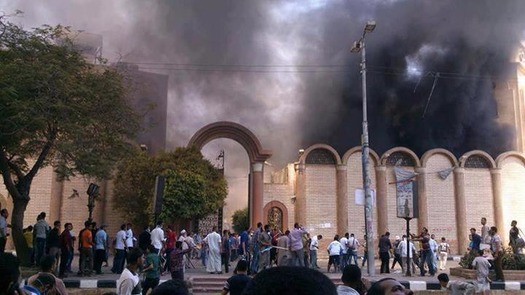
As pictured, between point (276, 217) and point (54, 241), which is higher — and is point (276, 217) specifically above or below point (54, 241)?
above

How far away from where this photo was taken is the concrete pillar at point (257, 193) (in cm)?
2744

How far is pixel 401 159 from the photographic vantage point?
3136cm

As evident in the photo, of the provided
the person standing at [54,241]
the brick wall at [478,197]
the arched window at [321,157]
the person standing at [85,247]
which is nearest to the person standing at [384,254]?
the person standing at [85,247]

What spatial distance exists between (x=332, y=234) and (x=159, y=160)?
10.8m

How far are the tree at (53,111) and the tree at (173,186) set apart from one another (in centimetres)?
845

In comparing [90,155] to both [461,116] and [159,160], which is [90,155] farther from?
[461,116]

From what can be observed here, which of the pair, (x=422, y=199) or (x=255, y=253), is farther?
(x=422, y=199)

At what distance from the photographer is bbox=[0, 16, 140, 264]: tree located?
49.0ft

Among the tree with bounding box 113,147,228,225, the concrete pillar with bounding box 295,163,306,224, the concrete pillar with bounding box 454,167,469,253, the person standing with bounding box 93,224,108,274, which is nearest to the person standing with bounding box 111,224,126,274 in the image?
the person standing with bounding box 93,224,108,274

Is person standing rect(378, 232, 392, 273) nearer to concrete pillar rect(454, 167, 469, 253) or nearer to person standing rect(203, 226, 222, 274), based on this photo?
person standing rect(203, 226, 222, 274)

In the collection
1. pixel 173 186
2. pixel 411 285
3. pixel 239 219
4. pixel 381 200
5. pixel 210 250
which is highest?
pixel 173 186

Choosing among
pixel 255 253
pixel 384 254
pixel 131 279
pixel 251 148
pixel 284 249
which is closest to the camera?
pixel 131 279

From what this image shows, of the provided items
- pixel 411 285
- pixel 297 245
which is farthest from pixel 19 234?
pixel 411 285

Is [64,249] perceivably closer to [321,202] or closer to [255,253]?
[255,253]
